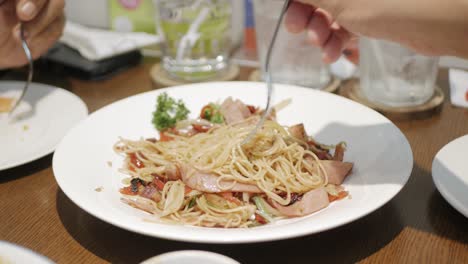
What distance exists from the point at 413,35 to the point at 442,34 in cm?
7

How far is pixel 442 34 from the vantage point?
1089 millimetres

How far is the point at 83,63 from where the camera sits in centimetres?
228

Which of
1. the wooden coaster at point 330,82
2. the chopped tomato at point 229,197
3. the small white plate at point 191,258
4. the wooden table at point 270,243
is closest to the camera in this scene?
the small white plate at point 191,258

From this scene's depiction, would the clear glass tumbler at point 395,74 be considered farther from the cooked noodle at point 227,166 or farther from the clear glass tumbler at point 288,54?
the cooked noodle at point 227,166

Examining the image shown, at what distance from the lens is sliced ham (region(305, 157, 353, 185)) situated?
4.28 ft

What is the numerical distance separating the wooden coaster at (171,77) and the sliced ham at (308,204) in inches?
43.2

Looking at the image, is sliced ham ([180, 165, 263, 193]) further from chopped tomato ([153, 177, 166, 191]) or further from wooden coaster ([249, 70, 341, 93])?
wooden coaster ([249, 70, 341, 93])

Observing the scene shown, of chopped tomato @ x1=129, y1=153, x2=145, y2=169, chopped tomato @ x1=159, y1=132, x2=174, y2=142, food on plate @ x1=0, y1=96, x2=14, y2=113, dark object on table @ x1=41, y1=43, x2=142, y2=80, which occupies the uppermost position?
chopped tomato @ x1=129, y1=153, x2=145, y2=169

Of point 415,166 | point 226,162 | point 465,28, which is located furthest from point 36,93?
point 465,28

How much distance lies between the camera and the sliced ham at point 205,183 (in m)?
1.28

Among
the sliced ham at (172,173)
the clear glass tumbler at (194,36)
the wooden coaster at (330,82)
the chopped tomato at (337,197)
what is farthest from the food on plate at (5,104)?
the chopped tomato at (337,197)

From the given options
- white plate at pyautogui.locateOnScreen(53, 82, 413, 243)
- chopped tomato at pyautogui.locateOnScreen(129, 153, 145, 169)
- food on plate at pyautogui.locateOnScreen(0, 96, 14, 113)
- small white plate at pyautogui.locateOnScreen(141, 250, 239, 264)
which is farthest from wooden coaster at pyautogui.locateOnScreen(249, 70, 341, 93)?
small white plate at pyautogui.locateOnScreen(141, 250, 239, 264)

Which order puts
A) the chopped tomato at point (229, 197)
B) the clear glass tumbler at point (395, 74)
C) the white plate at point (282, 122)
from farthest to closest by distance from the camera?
the clear glass tumbler at point (395, 74) → the chopped tomato at point (229, 197) → the white plate at point (282, 122)

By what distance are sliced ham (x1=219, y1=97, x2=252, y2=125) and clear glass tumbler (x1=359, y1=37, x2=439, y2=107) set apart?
55 cm
